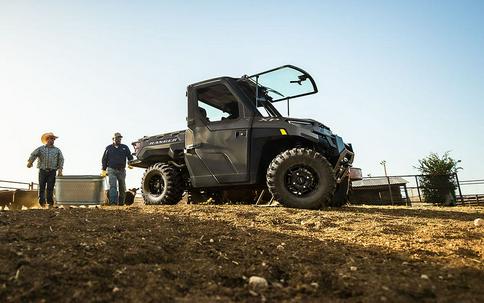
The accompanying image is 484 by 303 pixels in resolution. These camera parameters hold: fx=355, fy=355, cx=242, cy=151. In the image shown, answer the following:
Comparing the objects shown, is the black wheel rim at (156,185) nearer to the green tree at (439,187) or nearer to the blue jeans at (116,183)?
the blue jeans at (116,183)

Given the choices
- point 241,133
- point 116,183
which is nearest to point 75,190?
point 116,183

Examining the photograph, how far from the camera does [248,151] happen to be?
5.82 meters

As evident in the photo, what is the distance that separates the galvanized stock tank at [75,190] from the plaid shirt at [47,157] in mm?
1135

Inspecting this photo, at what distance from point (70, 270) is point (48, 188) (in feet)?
21.6

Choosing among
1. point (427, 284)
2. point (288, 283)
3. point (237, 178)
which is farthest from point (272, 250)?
point (237, 178)

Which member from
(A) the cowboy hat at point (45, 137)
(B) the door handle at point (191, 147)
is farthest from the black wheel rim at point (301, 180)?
(A) the cowboy hat at point (45, 137)

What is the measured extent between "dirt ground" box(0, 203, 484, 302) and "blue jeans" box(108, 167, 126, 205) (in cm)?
436

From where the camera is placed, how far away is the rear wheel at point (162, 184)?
6.63 m

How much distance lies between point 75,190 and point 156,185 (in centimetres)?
155

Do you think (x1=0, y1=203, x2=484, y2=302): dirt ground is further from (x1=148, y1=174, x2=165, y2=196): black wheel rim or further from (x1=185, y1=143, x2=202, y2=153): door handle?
(x1=148, y1=174, x2=165, y2=196): black wheel rim

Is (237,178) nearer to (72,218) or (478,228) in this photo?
(72,218)

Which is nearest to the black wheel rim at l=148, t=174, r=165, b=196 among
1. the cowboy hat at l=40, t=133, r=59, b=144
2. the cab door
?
the cab door

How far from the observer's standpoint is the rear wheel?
6633 millimetres

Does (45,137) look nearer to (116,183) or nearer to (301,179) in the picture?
(116,183)
